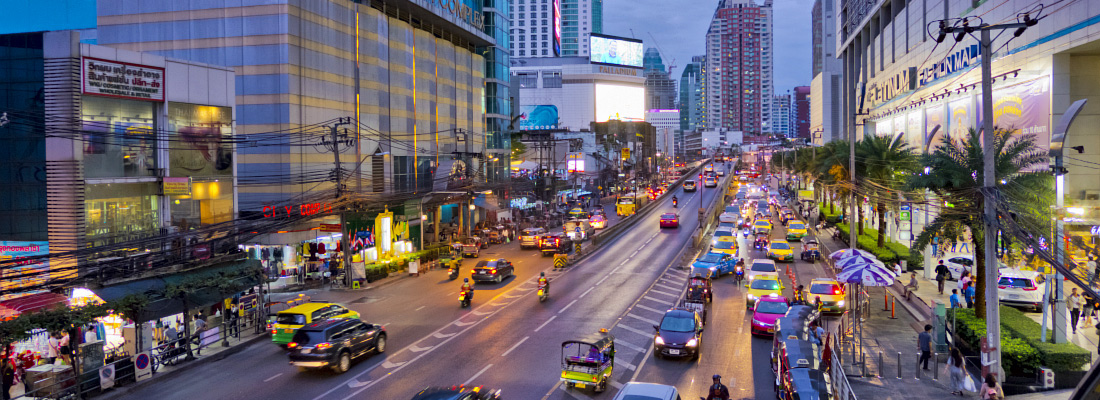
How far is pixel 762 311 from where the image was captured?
26453mm

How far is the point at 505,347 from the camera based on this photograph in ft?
83.1

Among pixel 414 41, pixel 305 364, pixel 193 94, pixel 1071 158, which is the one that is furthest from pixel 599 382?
pixel 414 41

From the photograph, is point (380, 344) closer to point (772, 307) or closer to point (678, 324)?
point (678, 324)

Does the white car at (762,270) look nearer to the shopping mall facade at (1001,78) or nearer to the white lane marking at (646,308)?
the white lane marking at (646,308)

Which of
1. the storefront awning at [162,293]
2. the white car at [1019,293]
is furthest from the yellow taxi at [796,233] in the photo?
the storefront awning at [162,293]

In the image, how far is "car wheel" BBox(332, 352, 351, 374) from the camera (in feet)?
73.4

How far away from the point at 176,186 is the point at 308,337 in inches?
519

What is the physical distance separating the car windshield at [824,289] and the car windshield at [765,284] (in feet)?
5.37

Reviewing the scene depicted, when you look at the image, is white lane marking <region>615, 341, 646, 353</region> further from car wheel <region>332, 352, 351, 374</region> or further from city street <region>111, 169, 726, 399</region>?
car wheel <region>332, 352, 351, 374</region>

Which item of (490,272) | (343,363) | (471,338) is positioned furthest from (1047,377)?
(490,272)

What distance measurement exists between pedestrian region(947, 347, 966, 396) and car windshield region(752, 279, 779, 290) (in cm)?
1290

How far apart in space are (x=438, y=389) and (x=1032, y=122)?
3400 cm

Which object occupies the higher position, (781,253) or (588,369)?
(781,253)

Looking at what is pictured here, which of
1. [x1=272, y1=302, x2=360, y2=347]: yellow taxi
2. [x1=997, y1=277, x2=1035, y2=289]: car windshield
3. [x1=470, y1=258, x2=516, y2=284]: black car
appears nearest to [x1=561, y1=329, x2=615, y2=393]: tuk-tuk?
[x1=272, y1=302, x2=360, y2=347]: yellow taxi
